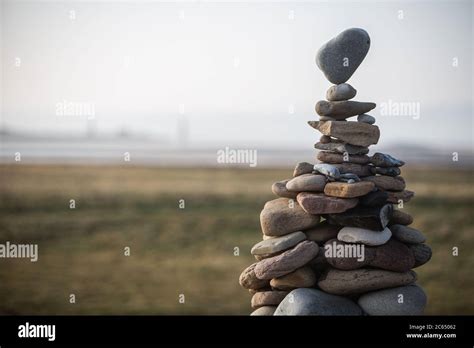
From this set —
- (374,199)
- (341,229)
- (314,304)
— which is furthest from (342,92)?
(314,304)

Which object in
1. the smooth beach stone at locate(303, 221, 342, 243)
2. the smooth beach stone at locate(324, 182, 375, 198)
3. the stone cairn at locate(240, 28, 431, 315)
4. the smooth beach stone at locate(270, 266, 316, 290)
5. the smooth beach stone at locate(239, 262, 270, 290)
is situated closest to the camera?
the smooth beach stone at locate(324, 182, 375, 198)

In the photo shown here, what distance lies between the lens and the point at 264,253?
7.52 meters

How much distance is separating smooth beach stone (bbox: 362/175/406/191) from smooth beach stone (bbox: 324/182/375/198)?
29cm

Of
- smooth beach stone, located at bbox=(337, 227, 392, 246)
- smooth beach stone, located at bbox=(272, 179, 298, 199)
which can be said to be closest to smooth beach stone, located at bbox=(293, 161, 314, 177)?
smooth beach stone, located at bbox=(272, 179, 298, 199)

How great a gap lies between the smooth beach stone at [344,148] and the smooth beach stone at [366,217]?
77 cm

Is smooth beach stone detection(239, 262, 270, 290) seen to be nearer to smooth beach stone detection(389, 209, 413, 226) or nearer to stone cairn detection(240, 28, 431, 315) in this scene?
stone cairn detection(240, 28, 431, 315)

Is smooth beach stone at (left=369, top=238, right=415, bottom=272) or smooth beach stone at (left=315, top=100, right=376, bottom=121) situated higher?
smooth beach stone at (left=315, top=100, right=376, bottom=121)

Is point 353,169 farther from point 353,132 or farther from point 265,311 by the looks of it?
point 265,311

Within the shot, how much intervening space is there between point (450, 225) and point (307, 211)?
27.7 feet

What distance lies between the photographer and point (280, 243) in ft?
24.2

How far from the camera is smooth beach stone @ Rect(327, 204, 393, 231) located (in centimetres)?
723
